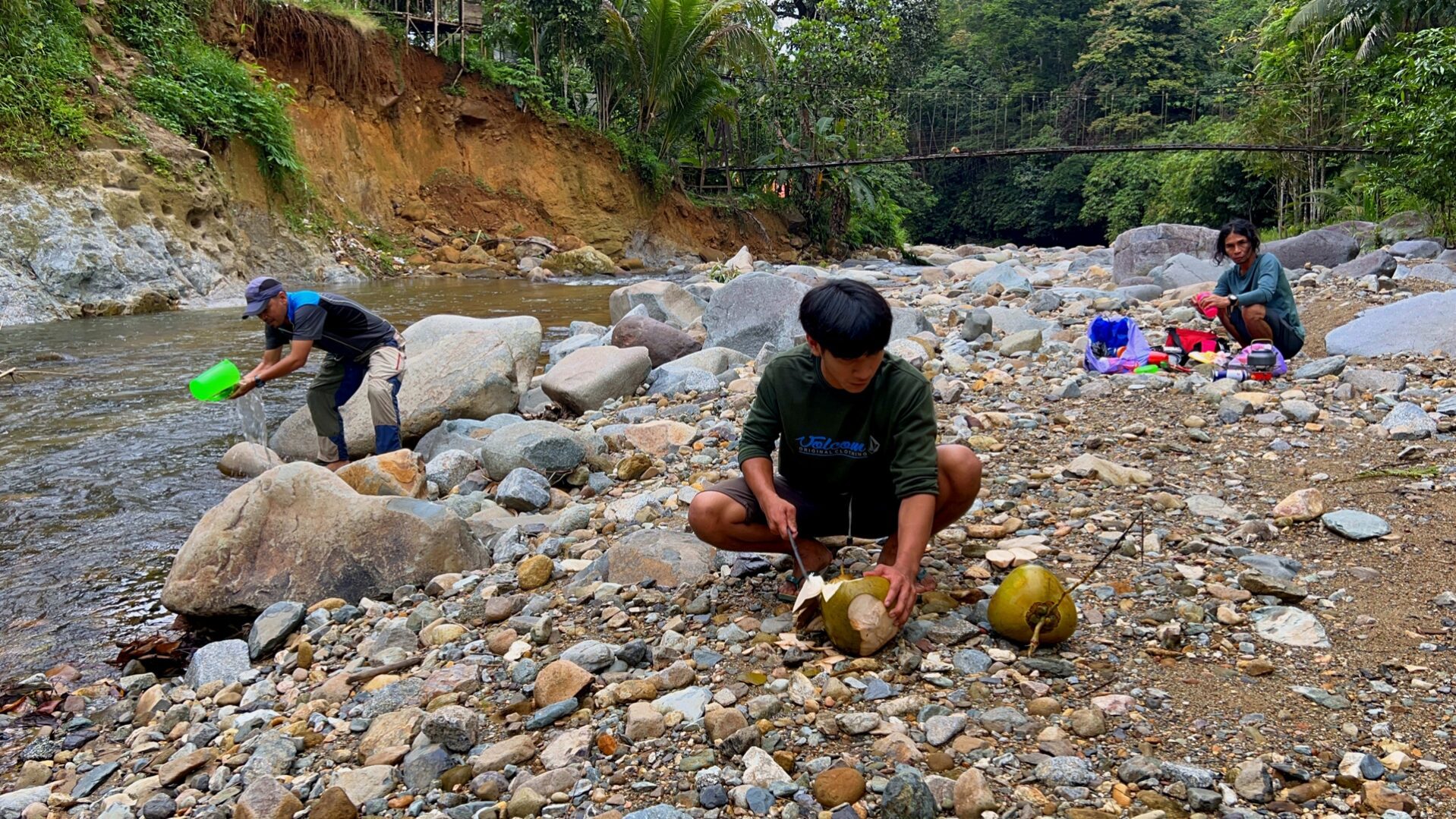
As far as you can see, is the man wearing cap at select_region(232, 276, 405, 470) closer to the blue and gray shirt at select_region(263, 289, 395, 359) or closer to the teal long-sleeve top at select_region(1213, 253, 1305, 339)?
the blue and gray shirt at select_region(263, 289, 395, 359)

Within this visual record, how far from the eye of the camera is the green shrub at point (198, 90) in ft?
43.7

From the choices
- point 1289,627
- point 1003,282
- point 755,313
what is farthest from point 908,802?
point 1003,282

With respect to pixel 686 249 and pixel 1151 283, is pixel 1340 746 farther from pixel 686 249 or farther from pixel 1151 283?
pixel 686 249

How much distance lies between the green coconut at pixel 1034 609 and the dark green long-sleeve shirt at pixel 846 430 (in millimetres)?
306

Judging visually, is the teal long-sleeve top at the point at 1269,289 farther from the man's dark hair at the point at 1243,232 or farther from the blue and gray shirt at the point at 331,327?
the blue and gray shirt at the point at 331,327

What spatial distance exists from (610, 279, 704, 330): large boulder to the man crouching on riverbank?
6692 mm

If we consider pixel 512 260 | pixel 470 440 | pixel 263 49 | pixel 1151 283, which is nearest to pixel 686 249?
pixel 512 260

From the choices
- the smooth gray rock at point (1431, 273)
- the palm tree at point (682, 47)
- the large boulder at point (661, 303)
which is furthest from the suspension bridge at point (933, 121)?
the large boulder at point (661, 303)

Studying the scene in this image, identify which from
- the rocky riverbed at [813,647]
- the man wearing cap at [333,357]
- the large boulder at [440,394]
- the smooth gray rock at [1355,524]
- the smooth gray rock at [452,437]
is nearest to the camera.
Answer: the rocky riverbed at [813,647]

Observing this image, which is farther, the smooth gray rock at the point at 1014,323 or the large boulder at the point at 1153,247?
the large boulder at the point at 1153,247

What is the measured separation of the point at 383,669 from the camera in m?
2.74

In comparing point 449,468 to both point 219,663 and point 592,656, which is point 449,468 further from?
point 592,656

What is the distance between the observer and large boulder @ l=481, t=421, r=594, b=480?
4738mm

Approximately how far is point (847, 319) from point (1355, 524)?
1.78 meters
